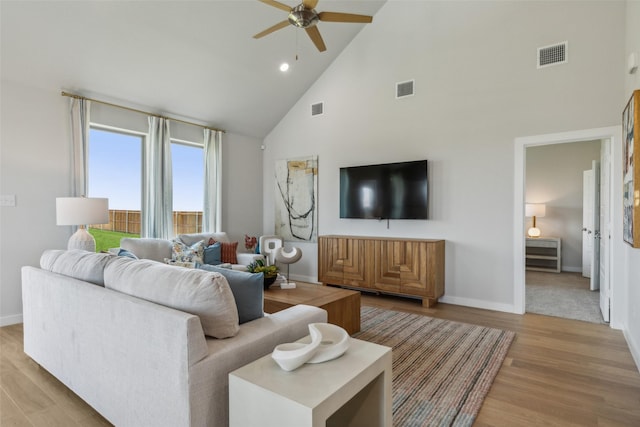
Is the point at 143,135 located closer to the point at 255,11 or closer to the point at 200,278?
the point at 255,11

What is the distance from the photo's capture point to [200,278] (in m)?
1.61

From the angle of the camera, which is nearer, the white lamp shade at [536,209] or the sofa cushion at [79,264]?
the sofa cushion at [79,264]

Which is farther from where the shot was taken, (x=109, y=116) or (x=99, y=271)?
(x=109, y=116)

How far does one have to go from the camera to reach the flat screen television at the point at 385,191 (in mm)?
4645

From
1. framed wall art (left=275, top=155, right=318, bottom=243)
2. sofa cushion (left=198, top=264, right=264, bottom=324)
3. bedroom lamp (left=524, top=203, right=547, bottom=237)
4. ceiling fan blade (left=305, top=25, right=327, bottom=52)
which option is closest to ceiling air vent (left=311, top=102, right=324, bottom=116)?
framed wall art (left=275, top=155, right=318, bottom=243)

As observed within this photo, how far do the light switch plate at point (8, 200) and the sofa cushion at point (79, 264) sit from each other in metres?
1.71

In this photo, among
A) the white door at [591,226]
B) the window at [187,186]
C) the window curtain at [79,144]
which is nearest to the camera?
the window curtain at [79,144]

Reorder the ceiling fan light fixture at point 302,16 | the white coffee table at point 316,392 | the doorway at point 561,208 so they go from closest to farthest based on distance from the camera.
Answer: the white coffee table at point 316,392
the ceiling fan light fixture at point 302,16
the doorway at point 561,208

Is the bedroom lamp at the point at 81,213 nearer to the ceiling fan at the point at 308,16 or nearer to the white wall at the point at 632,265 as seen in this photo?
the ceiling fan at the point at 308,16

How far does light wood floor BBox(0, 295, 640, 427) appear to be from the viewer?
1.97 m

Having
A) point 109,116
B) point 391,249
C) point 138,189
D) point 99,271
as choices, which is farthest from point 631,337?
point 109,116

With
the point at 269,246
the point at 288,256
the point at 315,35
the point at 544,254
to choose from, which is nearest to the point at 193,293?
the point at 288,256

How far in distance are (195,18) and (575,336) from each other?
5.21 metres

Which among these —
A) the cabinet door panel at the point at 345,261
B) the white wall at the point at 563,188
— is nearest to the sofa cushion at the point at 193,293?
the cabinet door panel at the point at 345,261
